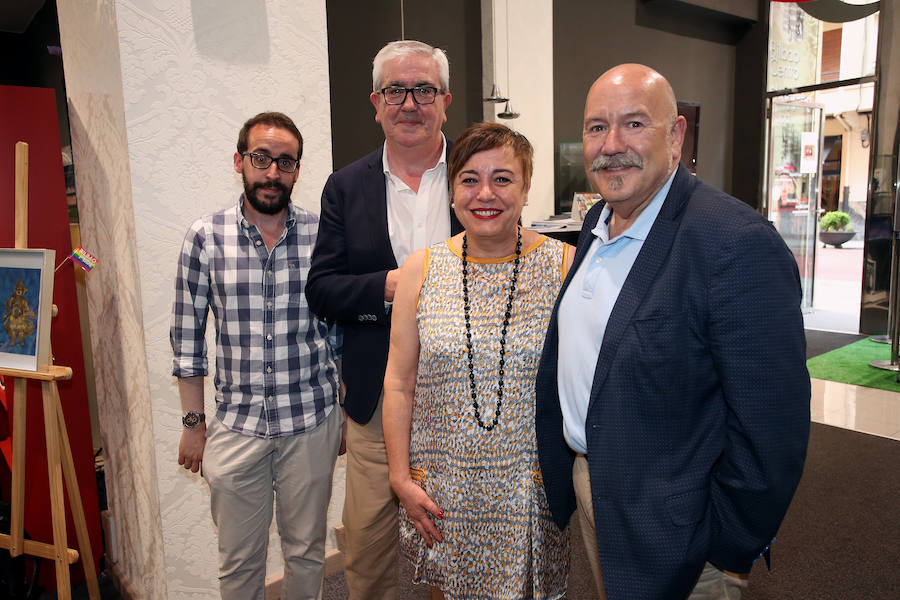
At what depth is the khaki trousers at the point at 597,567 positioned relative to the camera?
51.4 inches

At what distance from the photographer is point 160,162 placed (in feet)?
7.19

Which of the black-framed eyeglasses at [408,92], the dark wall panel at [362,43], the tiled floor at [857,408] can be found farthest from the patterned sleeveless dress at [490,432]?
the tiled floor at [857,408]

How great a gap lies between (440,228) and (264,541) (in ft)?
3.94

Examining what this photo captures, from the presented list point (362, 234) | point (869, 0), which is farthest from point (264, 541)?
point (869, 0)

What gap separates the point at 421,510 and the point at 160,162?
157 cm

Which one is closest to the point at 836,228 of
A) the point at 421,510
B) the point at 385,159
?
the point at 385,159

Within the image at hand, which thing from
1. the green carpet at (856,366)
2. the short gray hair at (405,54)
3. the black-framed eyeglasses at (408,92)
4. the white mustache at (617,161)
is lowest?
the green carpet at (856,366)

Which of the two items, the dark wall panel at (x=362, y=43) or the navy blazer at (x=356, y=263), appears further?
the dark wall panel at (x=362, y=43)

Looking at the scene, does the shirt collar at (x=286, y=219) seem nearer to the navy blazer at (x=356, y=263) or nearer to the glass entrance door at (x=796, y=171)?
the navy blazer at (x=356, y=263)

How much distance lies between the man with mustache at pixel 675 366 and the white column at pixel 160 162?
5.19 feet

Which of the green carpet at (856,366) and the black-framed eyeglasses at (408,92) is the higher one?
the black-framed eyeglasses at (408,92)

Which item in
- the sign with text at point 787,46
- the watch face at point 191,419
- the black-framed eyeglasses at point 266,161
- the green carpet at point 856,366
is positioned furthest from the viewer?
the sign with text at point 787,46

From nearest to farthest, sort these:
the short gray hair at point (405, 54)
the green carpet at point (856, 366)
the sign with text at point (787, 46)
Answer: the short gray hair at point (405, 54) < the green carpet at point (856, 366) < the sign with text at point (787, 46)

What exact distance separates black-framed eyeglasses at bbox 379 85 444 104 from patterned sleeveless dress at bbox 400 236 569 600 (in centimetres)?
52
